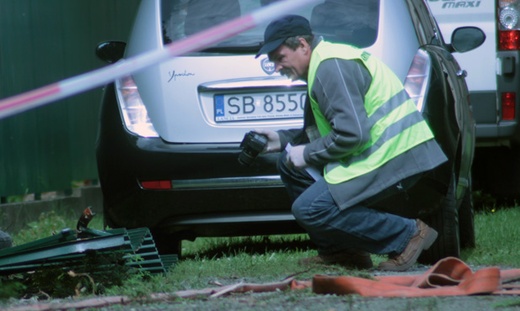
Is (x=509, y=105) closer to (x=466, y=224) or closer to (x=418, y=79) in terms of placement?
(x=466, y=224)

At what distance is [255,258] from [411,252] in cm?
89

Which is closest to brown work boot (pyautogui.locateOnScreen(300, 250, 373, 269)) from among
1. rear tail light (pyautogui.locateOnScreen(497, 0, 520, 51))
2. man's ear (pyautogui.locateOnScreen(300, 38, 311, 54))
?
man's ear (pyautogui.locateOnScreen(300, 38, 311, 54))

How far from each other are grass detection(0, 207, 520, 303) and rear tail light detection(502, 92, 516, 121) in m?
1.08

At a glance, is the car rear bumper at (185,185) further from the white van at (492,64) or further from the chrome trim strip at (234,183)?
the white van at (492,64)

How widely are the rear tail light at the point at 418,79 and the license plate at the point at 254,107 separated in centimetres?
56

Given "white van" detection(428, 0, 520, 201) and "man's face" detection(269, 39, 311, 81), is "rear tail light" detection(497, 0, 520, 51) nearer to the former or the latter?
"white van" detection(428, 0, 520, 201)

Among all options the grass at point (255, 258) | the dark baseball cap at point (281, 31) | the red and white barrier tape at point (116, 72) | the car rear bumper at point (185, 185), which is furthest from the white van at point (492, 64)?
the red and white barrier tape at point (116, 72)

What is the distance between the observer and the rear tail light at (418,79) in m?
7.21

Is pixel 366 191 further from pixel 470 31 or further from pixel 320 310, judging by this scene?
pixel 470 31

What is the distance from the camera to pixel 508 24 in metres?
11.4

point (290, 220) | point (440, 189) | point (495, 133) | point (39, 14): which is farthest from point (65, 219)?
point (440, 189)

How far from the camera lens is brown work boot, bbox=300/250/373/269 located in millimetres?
6926

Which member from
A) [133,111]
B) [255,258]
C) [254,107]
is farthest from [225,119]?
[255,258]

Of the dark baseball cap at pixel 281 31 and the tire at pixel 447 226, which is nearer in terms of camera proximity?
the dark baseball cap at pixel 281 31
